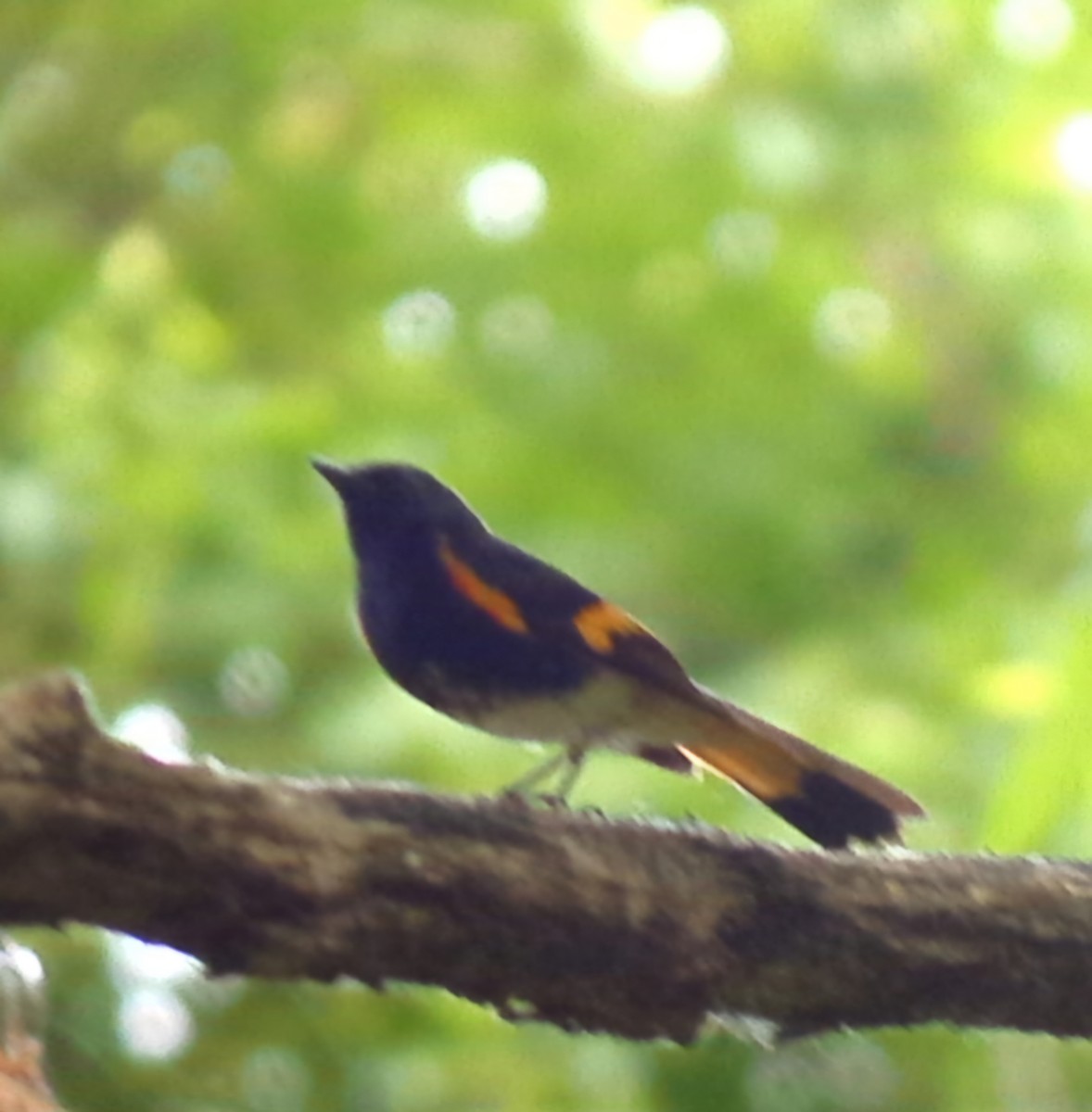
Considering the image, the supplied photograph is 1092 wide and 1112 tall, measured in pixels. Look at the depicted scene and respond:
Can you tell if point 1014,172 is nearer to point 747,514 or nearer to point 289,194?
point 747,514

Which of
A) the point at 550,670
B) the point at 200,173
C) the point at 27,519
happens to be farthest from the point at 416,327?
the point at 550,670

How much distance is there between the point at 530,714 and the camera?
1.61m

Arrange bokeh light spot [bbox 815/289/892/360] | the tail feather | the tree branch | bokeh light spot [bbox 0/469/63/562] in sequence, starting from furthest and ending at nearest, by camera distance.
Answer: bokeh light spot [bbox 815/289/892/360] < bokeh light spot [bbox 0/469/63/562] < the tail feather < the tree branch

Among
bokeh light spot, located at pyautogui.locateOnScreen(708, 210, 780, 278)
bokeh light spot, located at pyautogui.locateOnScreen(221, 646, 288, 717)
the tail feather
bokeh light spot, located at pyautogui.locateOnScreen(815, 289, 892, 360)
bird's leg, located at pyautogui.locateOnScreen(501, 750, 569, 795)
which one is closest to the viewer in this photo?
the tail feather

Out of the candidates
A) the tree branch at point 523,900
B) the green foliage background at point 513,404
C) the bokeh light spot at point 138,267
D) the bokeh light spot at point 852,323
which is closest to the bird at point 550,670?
the tree branch at point 523,900

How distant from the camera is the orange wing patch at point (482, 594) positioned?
1602 mm

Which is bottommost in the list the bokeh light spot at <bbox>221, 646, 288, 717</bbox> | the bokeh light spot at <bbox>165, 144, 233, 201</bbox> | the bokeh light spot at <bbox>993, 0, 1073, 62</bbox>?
the bokeh light spot at <bbox>221, 646, 288, 717</bbox>

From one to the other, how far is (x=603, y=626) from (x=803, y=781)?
22cm

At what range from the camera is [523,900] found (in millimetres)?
1270

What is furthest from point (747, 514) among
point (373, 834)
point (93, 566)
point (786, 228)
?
point (373, 834)

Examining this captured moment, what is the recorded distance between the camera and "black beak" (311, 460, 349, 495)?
172cm

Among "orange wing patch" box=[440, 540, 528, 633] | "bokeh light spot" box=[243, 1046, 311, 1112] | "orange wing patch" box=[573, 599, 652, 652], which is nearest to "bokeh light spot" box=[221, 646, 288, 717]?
→ "bokeh light spot" box=[243, 1046, 311, 1112]

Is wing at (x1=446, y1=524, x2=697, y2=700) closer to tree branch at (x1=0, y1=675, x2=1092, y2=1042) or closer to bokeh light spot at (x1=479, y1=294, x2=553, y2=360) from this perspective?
tree branch at (x1=0, y1=675, x2=1092, y2=1042)

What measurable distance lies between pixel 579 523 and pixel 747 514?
0.82ft
